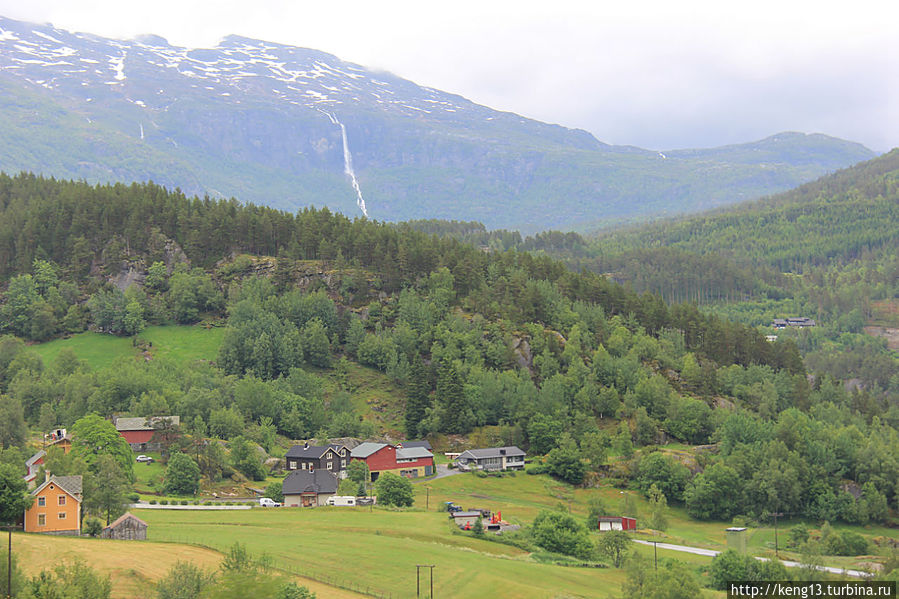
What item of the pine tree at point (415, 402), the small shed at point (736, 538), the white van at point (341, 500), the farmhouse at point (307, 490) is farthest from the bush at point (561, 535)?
the pine tree at point (415, 402)

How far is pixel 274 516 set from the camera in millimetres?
71750

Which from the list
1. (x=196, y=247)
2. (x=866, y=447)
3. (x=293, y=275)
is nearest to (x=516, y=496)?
(x=866, y=447)

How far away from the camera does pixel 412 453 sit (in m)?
101

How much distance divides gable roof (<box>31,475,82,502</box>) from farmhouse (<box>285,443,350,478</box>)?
36984 mm

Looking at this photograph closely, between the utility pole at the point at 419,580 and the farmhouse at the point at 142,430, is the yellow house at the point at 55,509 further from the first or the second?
the farmhouse at the point at 142,430

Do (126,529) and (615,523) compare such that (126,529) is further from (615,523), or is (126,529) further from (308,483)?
(615,523)

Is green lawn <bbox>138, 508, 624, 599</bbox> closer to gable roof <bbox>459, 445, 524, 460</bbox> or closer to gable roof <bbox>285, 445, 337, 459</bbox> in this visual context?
gable roof <bbox>285, 445, 337, 459</bbox>

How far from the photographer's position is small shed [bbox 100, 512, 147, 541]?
57.5m

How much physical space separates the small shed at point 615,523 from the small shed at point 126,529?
136ft

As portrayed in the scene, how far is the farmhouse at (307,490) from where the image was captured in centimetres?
8306

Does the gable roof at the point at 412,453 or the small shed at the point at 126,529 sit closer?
the small shed at the point at 126,529

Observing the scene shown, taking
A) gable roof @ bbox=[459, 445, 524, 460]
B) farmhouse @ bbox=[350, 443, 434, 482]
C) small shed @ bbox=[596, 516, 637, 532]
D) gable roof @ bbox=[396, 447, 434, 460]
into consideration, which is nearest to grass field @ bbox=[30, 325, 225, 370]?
farmhouse @ bbox=[350, 443, 434, 482]

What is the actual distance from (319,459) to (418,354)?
2940 cm

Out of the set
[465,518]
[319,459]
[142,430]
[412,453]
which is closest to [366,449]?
[412,453]
